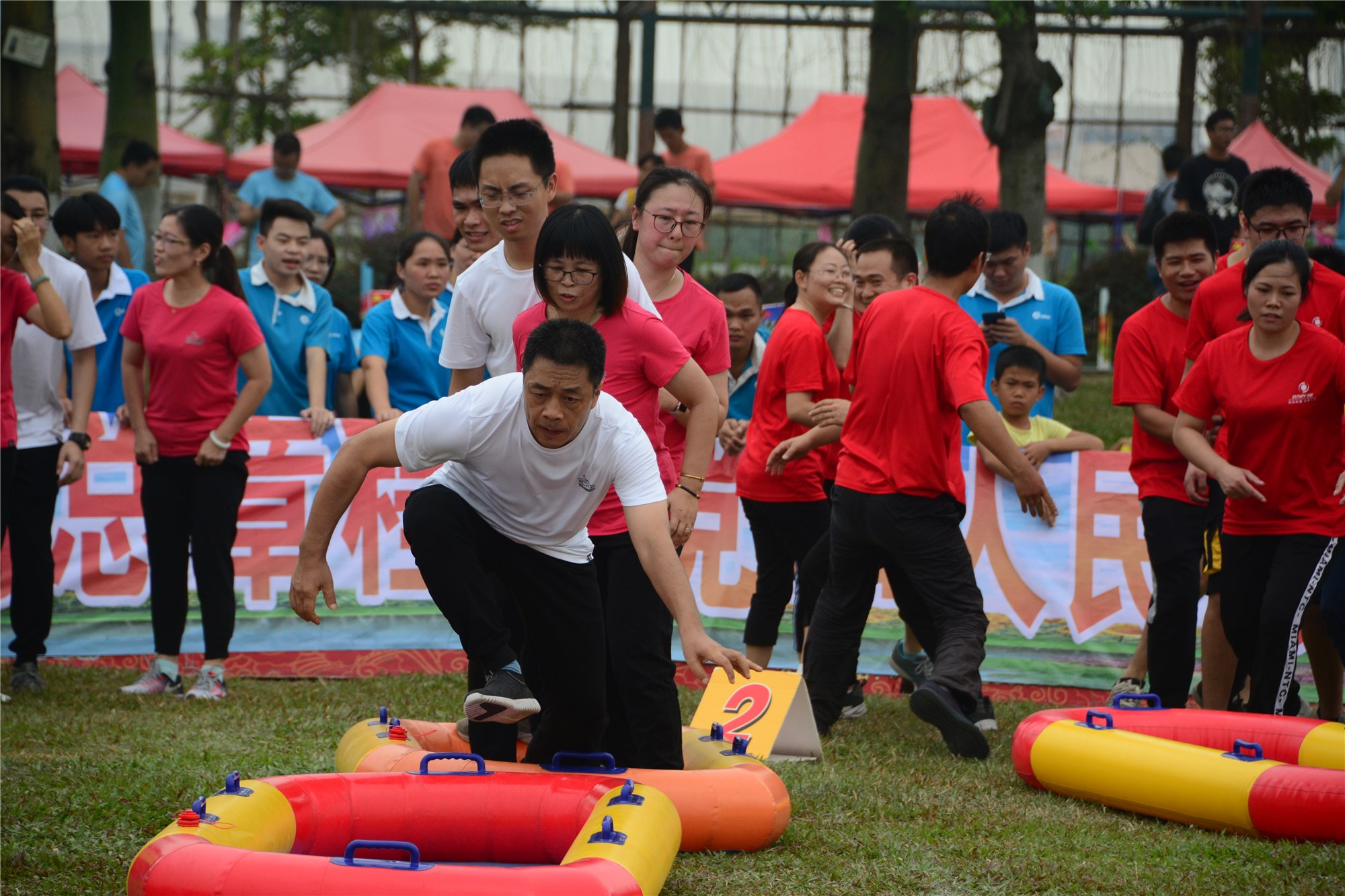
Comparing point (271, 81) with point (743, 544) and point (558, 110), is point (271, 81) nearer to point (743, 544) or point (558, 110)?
point (558, 110)

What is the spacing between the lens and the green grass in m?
4.12

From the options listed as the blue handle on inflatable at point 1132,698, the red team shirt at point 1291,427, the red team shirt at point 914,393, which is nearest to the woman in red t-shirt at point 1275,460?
the red team shirt at point 1291,427

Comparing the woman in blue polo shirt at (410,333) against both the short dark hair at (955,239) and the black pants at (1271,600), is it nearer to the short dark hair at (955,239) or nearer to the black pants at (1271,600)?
the short dark hair at (955,239)

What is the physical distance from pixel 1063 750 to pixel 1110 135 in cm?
1992

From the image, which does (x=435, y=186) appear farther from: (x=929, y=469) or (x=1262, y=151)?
(x=1262, y=151)

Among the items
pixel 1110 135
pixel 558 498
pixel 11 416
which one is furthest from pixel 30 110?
pixel 1110 135

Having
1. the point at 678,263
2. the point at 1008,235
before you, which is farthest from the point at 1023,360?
the point at 678,263

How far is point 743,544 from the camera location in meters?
7.70

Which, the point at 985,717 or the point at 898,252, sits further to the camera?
the point at 898,252

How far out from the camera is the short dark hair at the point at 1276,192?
600 cm

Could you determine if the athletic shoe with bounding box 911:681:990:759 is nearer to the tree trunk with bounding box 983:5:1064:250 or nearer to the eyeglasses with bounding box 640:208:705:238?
the eyeglasses with bounding box 640:208:705:238

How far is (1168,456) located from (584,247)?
9.72ft

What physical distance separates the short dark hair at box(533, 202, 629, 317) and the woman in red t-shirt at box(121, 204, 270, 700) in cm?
251

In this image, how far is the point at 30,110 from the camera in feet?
33.5
